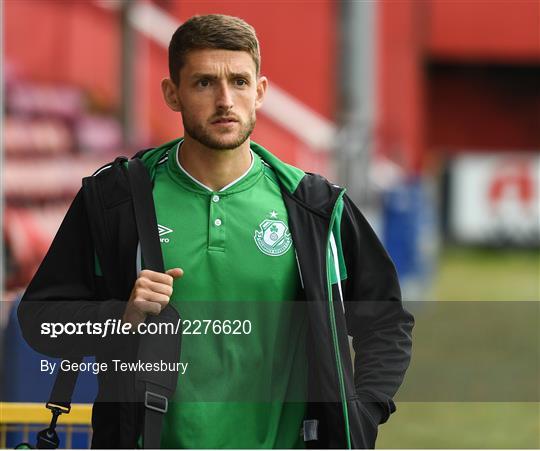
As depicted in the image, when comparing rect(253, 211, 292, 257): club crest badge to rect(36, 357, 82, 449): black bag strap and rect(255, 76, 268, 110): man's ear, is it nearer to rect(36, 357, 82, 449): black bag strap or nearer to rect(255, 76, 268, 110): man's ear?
rect(255, 76, 268, 110): man's ear

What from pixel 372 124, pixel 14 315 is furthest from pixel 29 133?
pixel 14 315

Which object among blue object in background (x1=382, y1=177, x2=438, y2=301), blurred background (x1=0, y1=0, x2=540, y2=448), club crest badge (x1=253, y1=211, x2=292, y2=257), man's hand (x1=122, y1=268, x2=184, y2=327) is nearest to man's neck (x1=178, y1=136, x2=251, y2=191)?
club crest badge (x1=253, y1=211, x2=292, y2=257)

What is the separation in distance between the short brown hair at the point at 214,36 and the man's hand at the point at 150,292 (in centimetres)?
39

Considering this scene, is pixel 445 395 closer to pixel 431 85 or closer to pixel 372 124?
pixel 372 124

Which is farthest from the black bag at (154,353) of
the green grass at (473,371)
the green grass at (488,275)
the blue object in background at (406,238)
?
the green grass at (488,275)

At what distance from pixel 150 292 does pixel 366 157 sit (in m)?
10.0

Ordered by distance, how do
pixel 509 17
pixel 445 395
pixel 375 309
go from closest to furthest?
pixel 375 309 → pixel 445 395 → pixel 509 17

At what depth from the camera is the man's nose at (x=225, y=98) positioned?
8.07 feet

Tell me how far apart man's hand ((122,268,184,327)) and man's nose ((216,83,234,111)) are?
31 centimetres

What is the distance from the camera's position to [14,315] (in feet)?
12.1

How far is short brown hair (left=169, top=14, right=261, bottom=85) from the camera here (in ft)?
8.07

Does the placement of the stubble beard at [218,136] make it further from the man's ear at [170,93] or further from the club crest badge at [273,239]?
the club crest badge at [273,239]

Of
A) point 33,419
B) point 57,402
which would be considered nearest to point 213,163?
point 57,402

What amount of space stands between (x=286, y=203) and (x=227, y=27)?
0.35 meters
